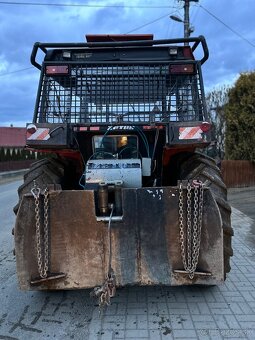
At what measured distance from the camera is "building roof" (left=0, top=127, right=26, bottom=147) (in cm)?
6500

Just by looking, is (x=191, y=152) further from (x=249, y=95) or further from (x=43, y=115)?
(x=249, y=95)

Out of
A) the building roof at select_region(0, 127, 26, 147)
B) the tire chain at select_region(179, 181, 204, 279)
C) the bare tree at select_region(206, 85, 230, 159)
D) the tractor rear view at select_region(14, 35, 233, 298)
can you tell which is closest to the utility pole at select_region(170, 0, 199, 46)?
the bare tree at select_region(206, 85, 230, 159)

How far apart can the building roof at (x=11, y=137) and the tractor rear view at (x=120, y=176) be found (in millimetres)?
60900

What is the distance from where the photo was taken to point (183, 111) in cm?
529

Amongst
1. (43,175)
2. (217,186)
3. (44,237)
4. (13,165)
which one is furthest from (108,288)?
(13,165)

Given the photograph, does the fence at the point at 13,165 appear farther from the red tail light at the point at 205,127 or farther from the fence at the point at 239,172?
the red tail light at the point at 205,127

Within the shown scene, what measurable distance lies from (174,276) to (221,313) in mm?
680

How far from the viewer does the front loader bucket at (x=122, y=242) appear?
13.5 ft

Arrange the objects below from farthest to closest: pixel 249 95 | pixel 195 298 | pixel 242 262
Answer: pixel 249 95
pixel 242 262
pixel 195 298

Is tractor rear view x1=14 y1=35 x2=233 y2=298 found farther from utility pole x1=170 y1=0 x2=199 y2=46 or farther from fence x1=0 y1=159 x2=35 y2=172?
fence x1=0 y1=159 x2=35 y2=172

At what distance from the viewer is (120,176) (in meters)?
4.93

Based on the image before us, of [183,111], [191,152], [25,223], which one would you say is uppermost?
[183,111]

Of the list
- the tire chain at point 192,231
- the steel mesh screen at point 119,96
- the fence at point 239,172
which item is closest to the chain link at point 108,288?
the tire chain at point 192,231

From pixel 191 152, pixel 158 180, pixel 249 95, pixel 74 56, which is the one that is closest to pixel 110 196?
pixel 158 180
